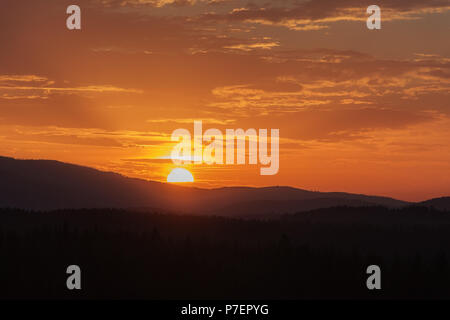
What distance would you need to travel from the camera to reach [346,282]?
113 feet

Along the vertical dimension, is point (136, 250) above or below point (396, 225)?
below

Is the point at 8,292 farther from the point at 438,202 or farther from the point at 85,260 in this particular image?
the point at 438,202

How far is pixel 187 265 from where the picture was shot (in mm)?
34438

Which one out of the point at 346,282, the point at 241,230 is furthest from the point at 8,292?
the point at 241,230

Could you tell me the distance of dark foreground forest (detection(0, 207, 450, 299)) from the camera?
32.0m

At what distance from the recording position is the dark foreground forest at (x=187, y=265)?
32000 mm

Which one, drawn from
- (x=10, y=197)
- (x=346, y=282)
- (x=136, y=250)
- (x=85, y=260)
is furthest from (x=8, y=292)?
(x=10, y=197)
